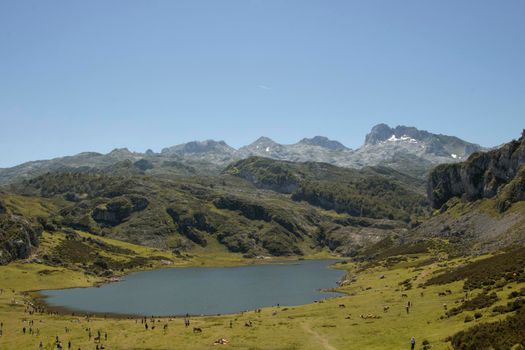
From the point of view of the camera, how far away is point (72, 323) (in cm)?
10569

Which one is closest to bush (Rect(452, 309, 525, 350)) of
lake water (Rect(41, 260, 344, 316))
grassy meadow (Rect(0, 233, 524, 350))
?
grassy meadow (Rect(0, 233, 524, 350))

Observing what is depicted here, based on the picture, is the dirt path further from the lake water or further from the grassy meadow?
the lake water

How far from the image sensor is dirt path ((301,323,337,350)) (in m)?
71.7

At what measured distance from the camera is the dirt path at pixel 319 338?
7170 cm

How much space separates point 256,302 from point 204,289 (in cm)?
4457

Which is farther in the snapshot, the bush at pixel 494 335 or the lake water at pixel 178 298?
the lake water at pixel 178 298

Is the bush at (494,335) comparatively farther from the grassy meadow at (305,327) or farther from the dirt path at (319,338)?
the dirt path at (319,338)

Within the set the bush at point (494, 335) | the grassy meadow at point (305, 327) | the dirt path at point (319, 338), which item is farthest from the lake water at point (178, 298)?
the bush at point (494, 335)

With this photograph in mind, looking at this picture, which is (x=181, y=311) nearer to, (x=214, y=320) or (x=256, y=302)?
(x=256, y=302)

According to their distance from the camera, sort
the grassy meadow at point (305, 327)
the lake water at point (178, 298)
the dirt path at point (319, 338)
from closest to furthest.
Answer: the grassy meadow at point (305, 327) → the dirt path at point (319, 338) → the lake water at point (178, 298)

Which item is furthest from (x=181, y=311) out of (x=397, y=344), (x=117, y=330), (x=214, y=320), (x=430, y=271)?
(x=397, y=344)

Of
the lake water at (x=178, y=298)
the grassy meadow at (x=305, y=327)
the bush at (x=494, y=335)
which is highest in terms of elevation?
the bush at (x=494, y=335)

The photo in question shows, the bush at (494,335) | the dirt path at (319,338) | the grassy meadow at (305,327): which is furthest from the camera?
the dirt path at (319,338)

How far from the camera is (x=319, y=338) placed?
78.2 metres
